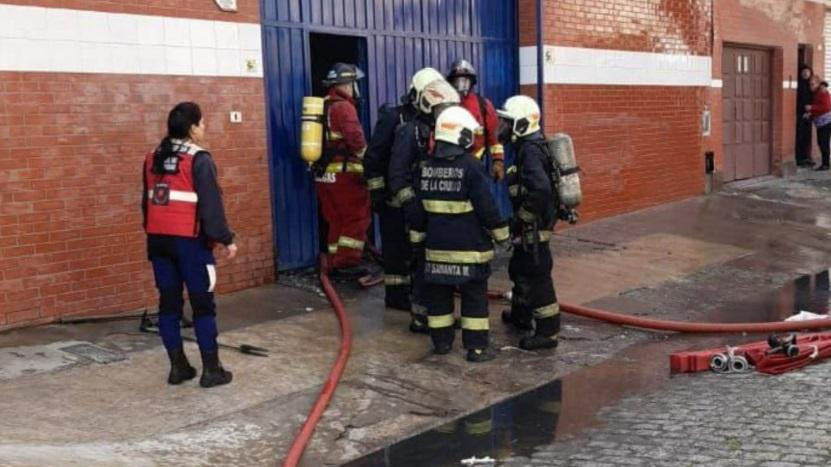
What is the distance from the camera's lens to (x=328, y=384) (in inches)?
209

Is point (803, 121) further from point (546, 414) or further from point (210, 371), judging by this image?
point (210, 371)

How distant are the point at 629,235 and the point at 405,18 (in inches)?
154

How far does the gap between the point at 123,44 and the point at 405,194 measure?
243cm

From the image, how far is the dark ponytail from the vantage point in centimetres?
514

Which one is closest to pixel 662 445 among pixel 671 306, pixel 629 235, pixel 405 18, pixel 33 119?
pixel 671 306

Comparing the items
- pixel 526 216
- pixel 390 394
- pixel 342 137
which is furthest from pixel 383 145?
pixel 390 394

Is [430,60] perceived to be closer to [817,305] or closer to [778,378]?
[817,305]

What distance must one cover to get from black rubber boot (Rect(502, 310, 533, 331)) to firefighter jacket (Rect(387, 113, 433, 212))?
4.53ft

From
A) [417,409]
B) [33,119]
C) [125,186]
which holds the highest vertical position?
[33,119]

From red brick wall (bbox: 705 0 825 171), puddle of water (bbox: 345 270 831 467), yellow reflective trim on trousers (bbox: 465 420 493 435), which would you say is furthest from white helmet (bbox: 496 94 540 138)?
red brick wall (bbox: 705 0 825 171)

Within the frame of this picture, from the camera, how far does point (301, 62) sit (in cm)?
820

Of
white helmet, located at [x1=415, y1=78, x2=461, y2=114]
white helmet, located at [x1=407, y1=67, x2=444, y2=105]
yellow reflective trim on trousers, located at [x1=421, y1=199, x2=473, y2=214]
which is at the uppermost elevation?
white helmet, located at [x1=407, y1=67, x2=444, y2=105]

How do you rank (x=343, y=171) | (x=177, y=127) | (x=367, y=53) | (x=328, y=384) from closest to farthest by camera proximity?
(x=177, y=127) → (x=328, y=384) → (x=343, y=171) → (x=367, y=53)

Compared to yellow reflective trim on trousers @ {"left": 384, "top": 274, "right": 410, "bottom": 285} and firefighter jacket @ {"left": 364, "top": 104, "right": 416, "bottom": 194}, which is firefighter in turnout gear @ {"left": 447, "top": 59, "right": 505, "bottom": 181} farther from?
yellow reflective trim on trousers @ {"left": 384, "top": 274, "right": 410, "bottom": 285}
